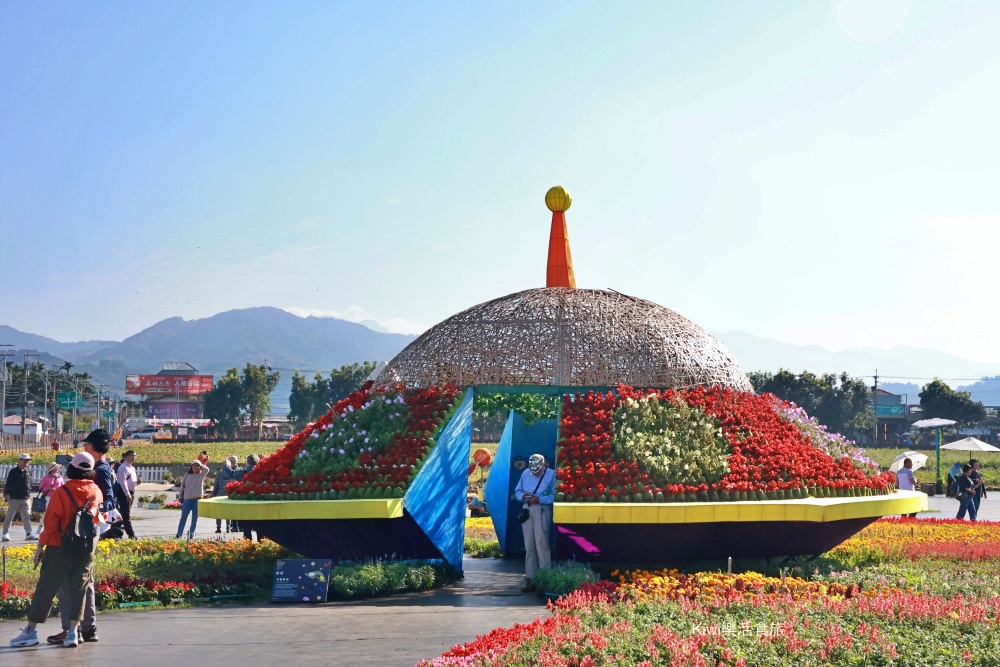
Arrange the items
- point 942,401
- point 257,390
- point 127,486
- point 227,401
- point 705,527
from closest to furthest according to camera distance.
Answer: point 705,527
point 127,486
point 942,401
point 257,390
point 227,401

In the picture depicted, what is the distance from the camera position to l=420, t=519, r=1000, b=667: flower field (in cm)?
783

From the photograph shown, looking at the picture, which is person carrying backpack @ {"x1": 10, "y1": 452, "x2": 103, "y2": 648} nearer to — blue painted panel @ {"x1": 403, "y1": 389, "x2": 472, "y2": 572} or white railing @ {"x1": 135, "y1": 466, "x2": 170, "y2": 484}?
blue painted panel @ {"x1": 403, "y1": 389, "x2": 472, "y2": 572}

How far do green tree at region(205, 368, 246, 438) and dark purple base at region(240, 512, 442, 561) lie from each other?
94.2 meters

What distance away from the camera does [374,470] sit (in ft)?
43.0

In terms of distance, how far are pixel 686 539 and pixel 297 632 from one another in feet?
16.7

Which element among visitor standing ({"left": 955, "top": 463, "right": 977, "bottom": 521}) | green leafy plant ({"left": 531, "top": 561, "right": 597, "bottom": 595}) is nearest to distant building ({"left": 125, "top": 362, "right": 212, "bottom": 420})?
visitor standing ({"left": 955, "top": 463, "right": 977, "bottom": 521})

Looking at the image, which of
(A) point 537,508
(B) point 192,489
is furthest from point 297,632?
(B) point 192,489

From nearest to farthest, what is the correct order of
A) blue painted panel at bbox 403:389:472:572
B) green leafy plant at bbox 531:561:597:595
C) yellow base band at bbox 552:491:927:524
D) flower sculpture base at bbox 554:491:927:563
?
1. green leafy plant at bbox 531:561:597:595
2. yellow base band at bbox 552:491:927:524
3. flower sculpture base at bbox 554:491:927:563
4. blue painted panel at bbox 403:389:472:572

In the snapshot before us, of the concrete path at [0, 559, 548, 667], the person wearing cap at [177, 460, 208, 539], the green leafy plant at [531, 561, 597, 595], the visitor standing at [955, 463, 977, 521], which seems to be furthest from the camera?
the visitor standing at [955, 463, 977, 521]

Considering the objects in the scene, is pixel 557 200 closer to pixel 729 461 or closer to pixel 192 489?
pixel 729 461

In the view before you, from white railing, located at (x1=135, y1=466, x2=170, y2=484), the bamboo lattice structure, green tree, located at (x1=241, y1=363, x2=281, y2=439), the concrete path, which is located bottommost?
the concrete path

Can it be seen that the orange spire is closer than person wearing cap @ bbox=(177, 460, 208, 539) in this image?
Yes

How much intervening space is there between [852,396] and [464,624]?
260 ft

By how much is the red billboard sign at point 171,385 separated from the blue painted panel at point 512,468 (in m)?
141
